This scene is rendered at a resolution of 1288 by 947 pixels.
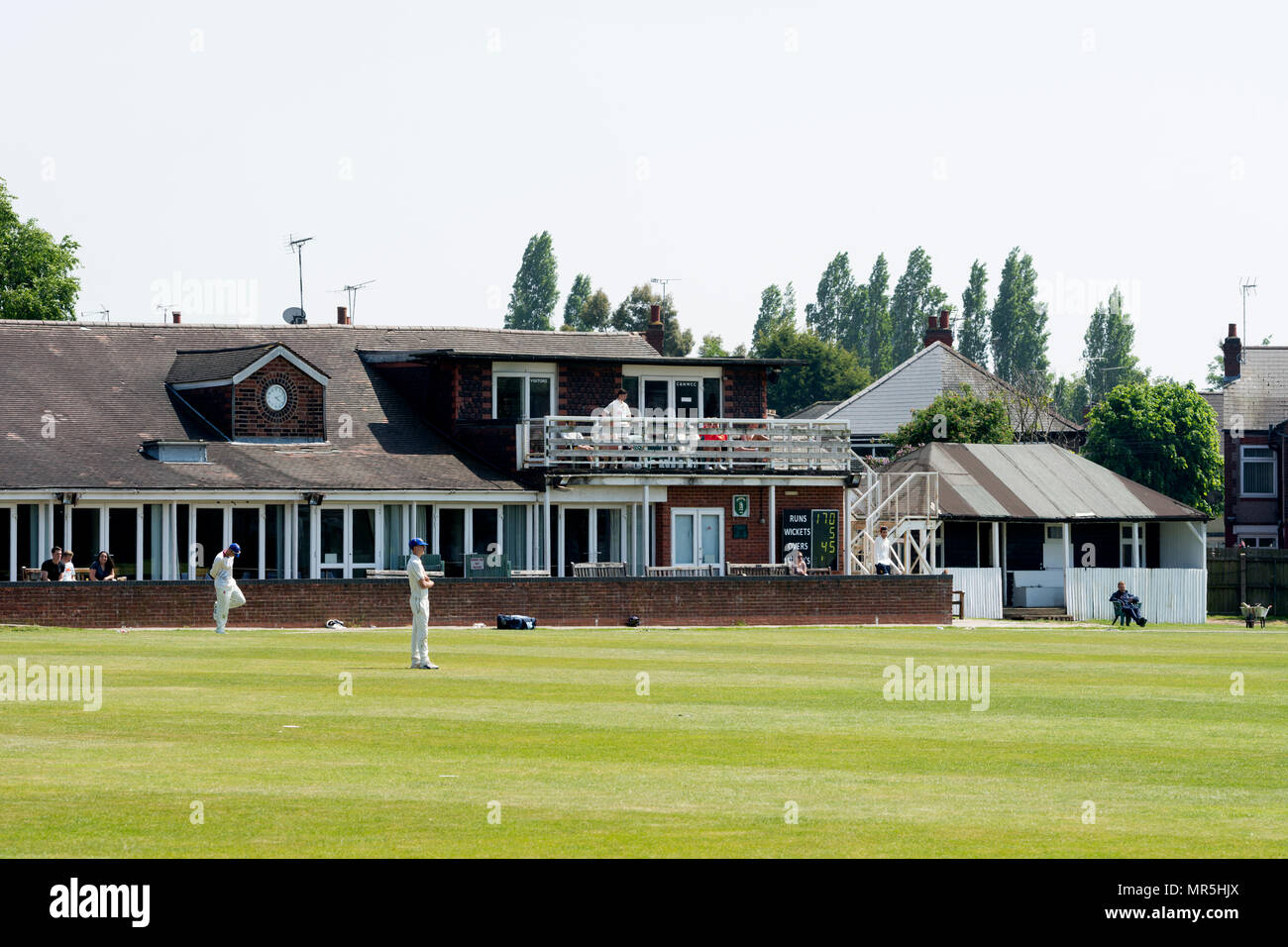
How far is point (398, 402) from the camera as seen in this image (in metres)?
52.1

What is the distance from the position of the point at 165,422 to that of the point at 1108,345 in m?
100

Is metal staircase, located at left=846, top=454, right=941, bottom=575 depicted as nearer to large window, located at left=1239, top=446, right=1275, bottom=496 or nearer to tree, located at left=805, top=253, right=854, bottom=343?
large window, located at left=1239, top=446, right=1275, bottom=496

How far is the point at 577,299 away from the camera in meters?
130

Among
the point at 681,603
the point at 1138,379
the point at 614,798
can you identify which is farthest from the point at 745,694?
the point at 1138,379

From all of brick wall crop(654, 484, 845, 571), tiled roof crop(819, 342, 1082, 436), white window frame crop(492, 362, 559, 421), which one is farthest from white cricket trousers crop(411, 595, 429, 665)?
tiled roof crop(819, 342, 1082, 436)

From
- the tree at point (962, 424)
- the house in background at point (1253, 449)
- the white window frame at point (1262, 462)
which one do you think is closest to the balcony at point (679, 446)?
the tree at point (962, 424)

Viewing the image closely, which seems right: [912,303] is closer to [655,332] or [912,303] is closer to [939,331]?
[939,331]

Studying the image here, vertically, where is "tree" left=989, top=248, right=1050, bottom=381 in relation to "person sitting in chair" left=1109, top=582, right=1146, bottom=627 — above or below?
above

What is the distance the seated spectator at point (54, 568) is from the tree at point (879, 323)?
109190 mm

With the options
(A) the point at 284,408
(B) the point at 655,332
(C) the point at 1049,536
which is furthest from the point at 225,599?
(C) the point at 1049,536

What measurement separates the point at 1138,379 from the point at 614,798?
137m

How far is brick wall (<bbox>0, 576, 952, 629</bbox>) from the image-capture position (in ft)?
123

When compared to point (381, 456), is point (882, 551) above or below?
below

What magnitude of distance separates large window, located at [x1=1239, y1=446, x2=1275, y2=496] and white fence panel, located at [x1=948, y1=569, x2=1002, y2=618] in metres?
30.0
